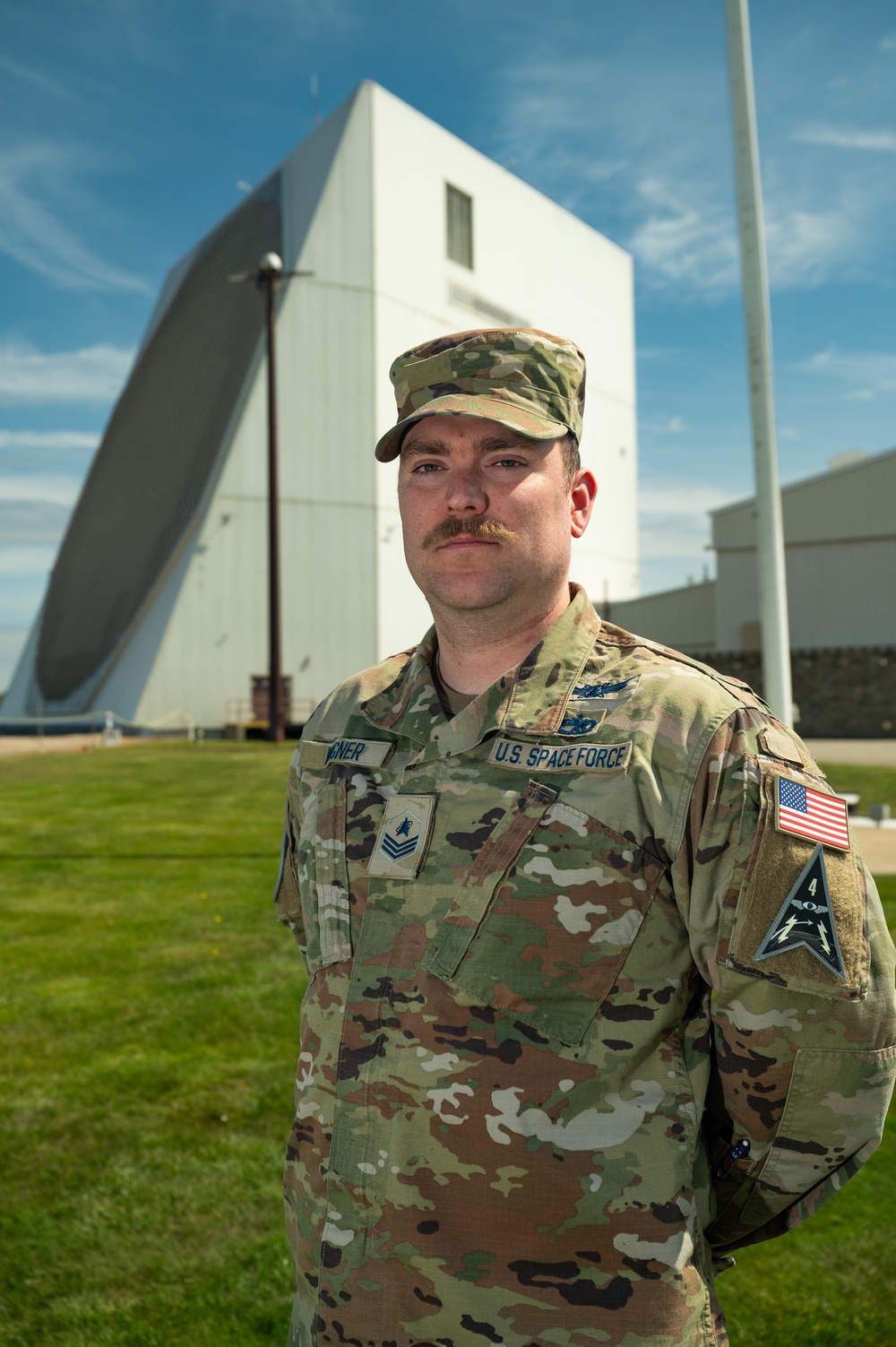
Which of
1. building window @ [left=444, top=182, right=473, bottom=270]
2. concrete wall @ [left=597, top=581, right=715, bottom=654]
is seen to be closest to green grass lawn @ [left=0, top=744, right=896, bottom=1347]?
concrete wall @ [left=597, top=581, right=715, bottom=654]

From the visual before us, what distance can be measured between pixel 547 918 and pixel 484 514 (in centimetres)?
72

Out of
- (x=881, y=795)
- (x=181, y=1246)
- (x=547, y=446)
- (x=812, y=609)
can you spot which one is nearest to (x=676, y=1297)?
(x=547, y=446)

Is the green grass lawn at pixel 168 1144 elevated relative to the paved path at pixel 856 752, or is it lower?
lower

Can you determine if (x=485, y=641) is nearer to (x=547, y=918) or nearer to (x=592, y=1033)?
(x=547, y=918)

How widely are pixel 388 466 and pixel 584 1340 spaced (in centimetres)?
2583

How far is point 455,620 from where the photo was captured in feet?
6.20

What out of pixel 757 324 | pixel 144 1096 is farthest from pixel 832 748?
pixel 144 1096

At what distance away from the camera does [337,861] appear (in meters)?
1.91

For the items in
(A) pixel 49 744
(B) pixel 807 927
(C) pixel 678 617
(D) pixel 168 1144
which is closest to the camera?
(B) pixel 807 927

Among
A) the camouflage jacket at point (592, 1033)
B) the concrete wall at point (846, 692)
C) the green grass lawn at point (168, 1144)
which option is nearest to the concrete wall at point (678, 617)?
the concrete wall at point (846, 692)

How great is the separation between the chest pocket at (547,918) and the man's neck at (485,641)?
32 centimetres

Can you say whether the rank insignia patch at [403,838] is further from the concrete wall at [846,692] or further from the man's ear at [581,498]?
the concrete wall at [846,692]

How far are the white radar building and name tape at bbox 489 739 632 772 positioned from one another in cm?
2465

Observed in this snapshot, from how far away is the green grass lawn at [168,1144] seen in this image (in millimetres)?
2891
